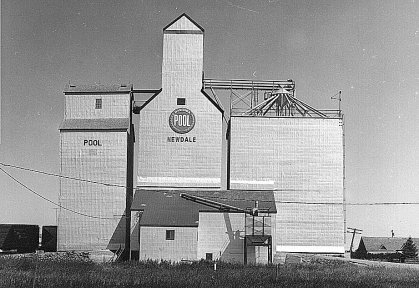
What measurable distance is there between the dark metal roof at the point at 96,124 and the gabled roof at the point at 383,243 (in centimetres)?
4377

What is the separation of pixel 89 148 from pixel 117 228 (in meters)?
7.04

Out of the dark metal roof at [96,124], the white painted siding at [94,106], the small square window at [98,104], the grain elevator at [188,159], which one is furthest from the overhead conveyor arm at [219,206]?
the small square window at [98,104]

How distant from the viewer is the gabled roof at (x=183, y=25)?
5994 centimetres

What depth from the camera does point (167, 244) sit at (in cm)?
5203

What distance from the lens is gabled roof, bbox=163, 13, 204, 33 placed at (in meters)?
59.9

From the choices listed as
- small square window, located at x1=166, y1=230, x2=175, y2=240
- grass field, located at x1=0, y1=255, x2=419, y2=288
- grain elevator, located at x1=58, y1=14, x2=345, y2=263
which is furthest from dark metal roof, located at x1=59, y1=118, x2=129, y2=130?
grass field, located at x1=0, y1=255, x2=419, y2=288

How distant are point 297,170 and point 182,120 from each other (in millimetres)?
10503

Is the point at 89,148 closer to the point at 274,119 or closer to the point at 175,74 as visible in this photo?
the point at 175,74

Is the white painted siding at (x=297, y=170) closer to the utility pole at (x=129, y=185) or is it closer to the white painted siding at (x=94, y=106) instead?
the utility pole at (x=129, y=185)

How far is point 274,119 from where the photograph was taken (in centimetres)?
5925

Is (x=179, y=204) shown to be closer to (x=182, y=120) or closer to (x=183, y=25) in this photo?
(x=182, y=120)

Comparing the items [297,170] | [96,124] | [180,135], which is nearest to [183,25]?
[180,135]

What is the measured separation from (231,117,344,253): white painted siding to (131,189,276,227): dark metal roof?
1.62 m

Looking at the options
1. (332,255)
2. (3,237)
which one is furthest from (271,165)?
(3,237)
